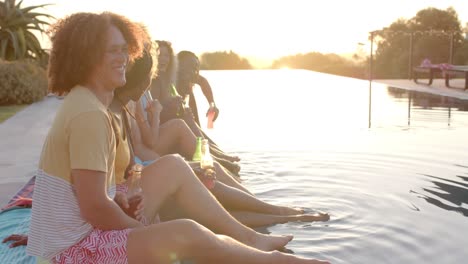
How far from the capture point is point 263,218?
511 centimetres

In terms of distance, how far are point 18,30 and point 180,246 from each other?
23222 millimetres

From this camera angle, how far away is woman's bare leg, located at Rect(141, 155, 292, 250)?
3.89 meters

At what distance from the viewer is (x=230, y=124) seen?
1275 cm

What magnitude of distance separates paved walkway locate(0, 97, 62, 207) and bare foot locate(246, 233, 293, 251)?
2.75 m

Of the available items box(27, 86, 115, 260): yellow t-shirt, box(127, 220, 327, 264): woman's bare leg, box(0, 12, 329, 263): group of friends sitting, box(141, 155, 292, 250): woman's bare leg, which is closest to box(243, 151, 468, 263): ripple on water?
box(141, 155, 292, 250): woman's bare leg

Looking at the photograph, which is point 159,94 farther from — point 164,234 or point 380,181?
point 164,234

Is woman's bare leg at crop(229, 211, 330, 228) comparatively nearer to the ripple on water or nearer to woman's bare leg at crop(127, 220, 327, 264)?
the ripple on water

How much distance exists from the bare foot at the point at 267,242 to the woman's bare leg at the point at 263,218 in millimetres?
724

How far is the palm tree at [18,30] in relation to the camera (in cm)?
2391

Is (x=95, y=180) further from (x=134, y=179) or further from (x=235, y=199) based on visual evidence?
(x=235, y=199)

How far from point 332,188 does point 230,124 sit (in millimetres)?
6286

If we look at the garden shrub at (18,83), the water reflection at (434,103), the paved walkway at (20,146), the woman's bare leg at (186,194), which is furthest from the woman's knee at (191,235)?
the garden shrub at (18,83)

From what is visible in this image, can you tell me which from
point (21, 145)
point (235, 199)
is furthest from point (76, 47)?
point (21, 145)

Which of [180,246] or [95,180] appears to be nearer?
[95,180]
